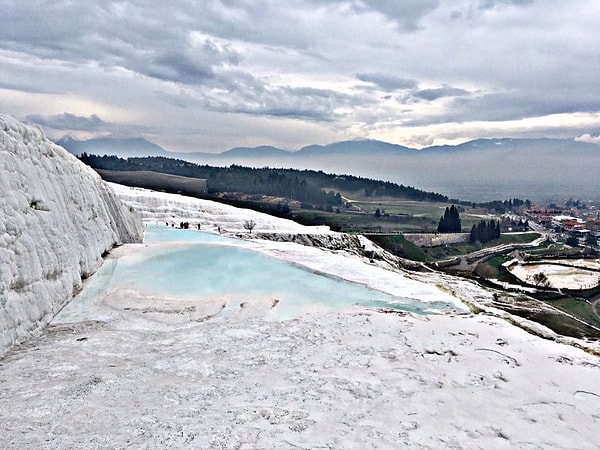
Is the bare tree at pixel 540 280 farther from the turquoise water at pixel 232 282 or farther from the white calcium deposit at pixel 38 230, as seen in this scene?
the white calcium deposit at pixel 38 230

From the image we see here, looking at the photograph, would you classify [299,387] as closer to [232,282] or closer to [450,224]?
[232,282]

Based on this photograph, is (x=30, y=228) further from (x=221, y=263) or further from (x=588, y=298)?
(x=588, y=298)

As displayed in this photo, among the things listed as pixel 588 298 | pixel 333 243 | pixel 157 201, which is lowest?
pixel 588 298

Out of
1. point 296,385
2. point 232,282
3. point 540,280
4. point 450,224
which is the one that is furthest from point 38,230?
point 450,224

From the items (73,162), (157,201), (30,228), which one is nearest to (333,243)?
(157,201)

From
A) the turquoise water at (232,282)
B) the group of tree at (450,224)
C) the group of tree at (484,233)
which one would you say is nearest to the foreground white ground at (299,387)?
the turquoise water at (232,282)

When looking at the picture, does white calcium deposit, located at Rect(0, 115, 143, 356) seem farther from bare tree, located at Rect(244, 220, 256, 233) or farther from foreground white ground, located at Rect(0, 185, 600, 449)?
bare tree, located at Rect(244, 220, 256, 233)

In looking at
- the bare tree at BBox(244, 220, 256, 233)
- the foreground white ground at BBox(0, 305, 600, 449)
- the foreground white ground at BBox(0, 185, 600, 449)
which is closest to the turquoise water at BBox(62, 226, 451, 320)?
the foreground white ground at BBox(0, 185, 600, 449)
